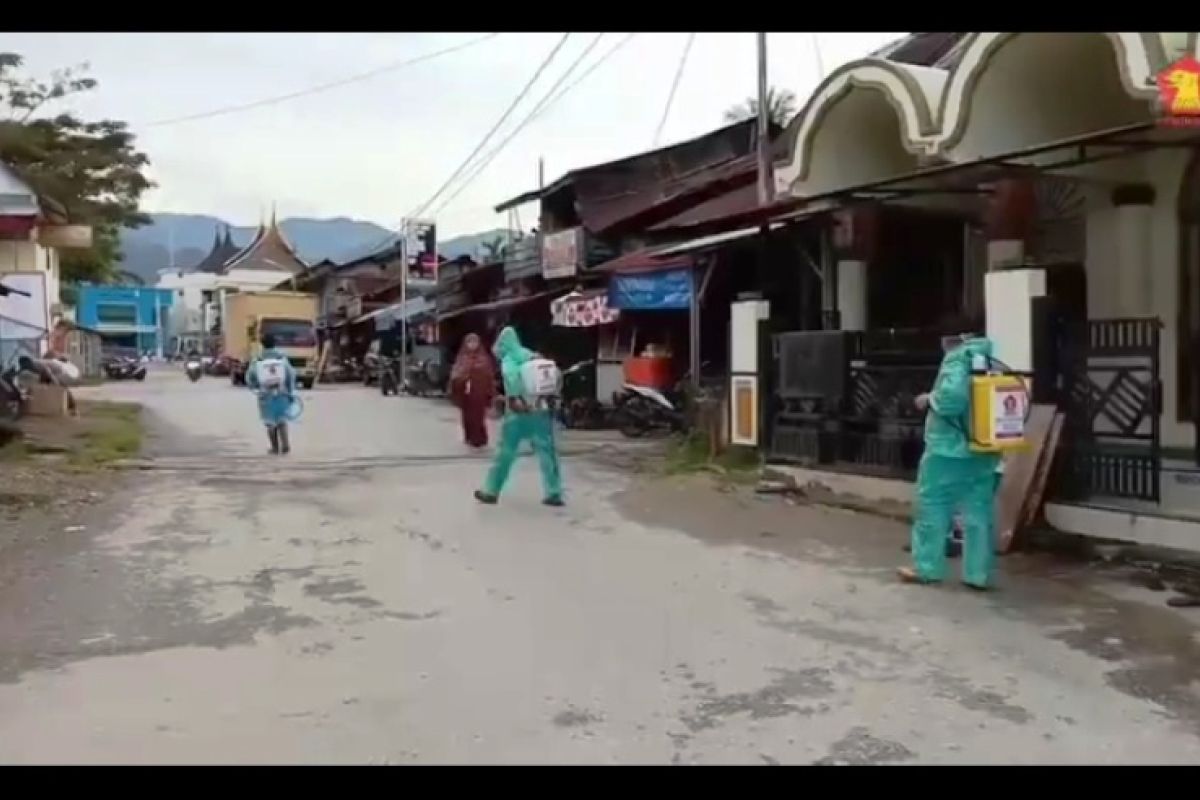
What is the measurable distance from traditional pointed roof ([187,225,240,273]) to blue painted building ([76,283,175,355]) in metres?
35.8

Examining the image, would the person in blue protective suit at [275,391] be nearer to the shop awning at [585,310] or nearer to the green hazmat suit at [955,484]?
the shop awning at [585,310]

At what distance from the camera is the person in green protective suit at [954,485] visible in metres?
8.05

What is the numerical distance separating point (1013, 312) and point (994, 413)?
93.7 inches

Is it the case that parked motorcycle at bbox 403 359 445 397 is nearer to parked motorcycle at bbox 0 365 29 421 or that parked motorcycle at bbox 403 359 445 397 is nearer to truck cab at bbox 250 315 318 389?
truck cab at bbox 250 315 318 389

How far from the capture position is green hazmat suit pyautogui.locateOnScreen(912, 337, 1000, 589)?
26.4 feet

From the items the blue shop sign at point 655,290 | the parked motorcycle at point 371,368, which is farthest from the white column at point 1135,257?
the parked motorcycle at point 371,368

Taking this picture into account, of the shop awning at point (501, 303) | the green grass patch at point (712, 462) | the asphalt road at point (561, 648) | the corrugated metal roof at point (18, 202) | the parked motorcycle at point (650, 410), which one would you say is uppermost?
the corrugated metal roof at point (18, 202)

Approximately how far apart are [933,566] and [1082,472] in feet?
6.97

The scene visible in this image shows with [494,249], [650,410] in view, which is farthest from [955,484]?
[494,249]

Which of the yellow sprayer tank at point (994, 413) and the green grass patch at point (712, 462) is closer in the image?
the yellow sprayer tank at point (994, 413)

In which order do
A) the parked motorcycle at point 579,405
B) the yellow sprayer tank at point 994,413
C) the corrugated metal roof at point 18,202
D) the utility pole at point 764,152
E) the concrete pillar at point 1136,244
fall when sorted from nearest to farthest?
the yellow sprayer tank at point 994,413 → the concrete pillar at point 1136,244 → the utility pole at point 764,152 → the parked motorcycle at point 579,405 → the corrugated metal roof at point 18,202

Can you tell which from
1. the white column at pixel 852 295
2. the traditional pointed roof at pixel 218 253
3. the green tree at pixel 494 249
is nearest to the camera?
the white column at pixel 852 295

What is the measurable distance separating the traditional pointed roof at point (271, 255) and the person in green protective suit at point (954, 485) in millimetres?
91581

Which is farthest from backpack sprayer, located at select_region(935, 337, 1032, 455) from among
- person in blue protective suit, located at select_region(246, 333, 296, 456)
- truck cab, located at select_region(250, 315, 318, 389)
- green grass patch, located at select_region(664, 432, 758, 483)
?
truck cab, located at select_region(250, 315, 318, 389)
